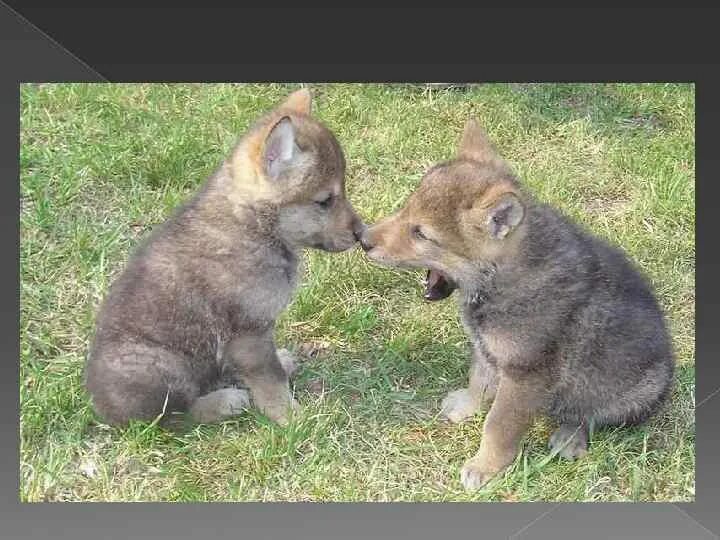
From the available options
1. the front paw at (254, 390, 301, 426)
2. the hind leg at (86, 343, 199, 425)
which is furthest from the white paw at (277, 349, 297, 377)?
the hind leg at (86, 343, 199, 425)

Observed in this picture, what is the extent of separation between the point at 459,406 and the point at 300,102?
66.9 inches

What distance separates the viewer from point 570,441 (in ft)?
15.1

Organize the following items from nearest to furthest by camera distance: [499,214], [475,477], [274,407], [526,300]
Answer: [499,214] < [526,300] < [475,477] < [274,407]

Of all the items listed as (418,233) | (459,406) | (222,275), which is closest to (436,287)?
(418,233)

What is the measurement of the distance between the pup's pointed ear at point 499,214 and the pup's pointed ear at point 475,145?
0.47 meters

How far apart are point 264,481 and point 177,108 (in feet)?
6.44

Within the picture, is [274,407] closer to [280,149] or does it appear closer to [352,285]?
[352,285]

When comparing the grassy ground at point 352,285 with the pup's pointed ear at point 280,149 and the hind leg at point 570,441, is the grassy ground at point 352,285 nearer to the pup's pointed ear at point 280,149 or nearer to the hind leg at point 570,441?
the hind leg at point 570,441

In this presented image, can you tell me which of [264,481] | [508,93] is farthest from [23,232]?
[508,93]

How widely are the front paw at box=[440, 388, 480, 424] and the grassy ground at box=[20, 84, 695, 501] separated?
0.17ft

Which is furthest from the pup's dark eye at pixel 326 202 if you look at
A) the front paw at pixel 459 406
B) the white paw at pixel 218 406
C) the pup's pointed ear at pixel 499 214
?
the front paw at pixel 459 406

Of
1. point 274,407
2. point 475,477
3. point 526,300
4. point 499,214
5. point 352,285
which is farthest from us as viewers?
point 352,285

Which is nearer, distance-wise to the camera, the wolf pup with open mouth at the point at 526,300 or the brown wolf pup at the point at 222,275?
the wolf pup with open mouth at the point at 526,300

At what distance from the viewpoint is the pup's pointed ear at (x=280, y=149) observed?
13.7 feet
